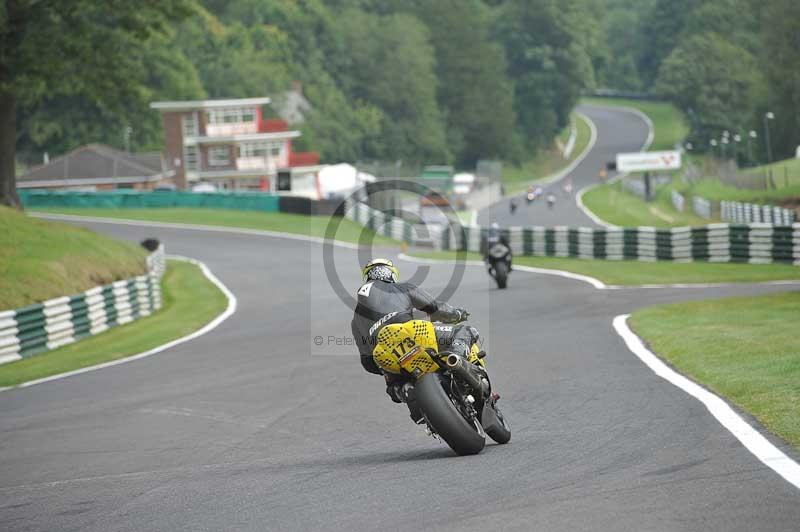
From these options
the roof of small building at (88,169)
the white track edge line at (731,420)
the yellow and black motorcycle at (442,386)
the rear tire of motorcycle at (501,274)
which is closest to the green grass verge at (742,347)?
the white track edge line at (731,420)

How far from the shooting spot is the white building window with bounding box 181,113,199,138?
9775 centimetres

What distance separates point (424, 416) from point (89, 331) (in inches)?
620

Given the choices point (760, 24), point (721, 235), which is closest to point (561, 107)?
point (760, 24)

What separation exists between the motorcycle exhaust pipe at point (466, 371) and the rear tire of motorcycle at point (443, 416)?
6.9 inches

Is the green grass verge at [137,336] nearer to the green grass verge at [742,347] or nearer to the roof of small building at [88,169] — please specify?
the green grass verge at [742,347]

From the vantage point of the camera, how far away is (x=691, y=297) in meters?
22.3

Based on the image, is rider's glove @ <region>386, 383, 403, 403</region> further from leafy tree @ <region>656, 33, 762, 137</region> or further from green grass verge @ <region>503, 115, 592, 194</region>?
green grass verge @ <region>503, 115, 592, 194</region>

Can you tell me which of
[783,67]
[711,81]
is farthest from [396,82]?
[783,67]

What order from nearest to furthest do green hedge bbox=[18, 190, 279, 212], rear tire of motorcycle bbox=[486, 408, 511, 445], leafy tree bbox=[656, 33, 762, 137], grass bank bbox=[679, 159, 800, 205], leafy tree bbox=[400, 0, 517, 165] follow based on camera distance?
rear tire of motorcycle bbox=[486, 408, 511, 445]
grass bank bbox=[679, 159, 800, 205]
green hedge bbox=[18, 190, 279, 212]
leafy tree bbox=[656, 33, 762, 137]
leafy tree bbox=[400, 0, 517, 165]

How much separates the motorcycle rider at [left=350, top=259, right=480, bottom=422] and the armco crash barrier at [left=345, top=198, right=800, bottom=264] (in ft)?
71.7

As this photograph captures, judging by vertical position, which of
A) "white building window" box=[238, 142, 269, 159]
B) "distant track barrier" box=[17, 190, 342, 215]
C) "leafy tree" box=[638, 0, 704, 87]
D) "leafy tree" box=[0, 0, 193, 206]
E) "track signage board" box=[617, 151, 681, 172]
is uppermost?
"leafy tree" box=[638, 0, 704, 87]

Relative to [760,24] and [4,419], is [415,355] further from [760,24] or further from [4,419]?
[760,24]

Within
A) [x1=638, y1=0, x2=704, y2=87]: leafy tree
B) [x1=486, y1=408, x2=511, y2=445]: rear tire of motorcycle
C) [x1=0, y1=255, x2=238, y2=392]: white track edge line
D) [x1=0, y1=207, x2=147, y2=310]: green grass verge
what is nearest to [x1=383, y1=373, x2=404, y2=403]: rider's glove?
[x1=486, y1=408, x2=511, y2=445]: rear tire of motorcycle

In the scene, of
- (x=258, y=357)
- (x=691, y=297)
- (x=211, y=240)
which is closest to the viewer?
(x=258, y=357)
